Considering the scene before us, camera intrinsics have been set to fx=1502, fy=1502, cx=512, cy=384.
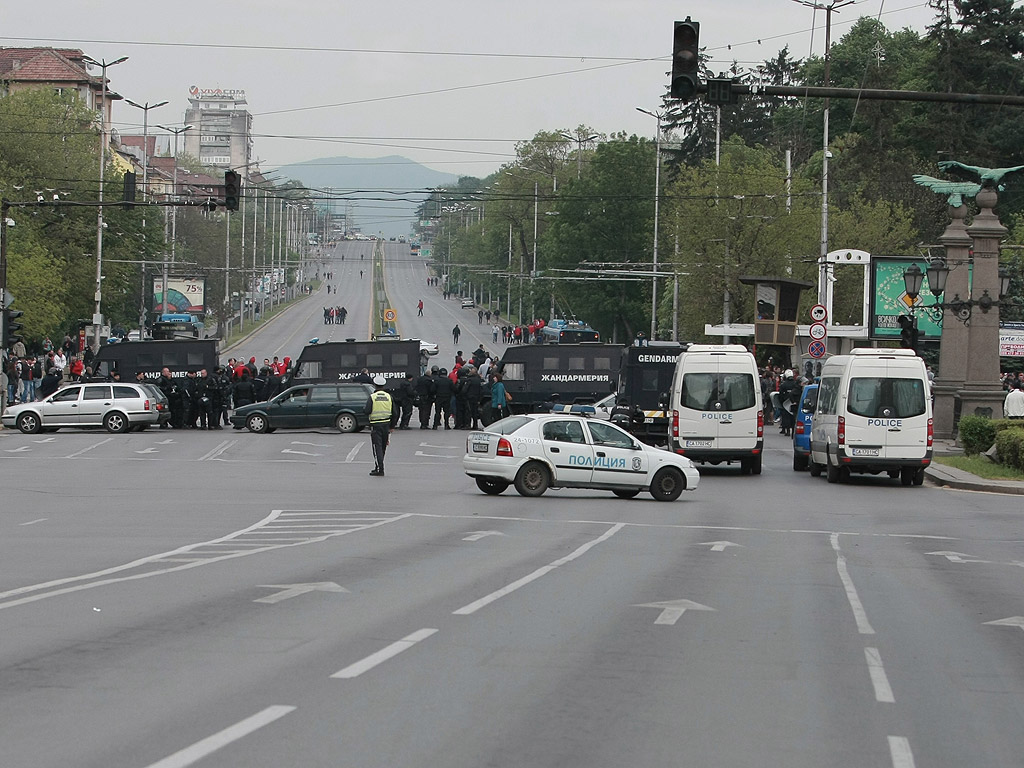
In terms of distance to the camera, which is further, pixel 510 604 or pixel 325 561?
pixel 325 561

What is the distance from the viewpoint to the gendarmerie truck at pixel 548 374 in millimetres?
53312

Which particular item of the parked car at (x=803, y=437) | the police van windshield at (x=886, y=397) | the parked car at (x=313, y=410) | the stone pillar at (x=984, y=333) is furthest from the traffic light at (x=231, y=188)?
the stone pillar at (x=984, y=333)

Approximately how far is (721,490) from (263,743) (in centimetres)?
2213

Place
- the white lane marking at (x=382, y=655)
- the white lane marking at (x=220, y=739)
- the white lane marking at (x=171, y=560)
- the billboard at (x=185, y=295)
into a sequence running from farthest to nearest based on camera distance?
the billboard at (x=185, y=295)
the white lane marking at (x=171, y=560)
the white lane marking at (x=382, y=655)
the white lane marking at (x=220, y=739)

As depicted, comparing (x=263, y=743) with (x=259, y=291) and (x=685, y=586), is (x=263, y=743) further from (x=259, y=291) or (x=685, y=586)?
(x=259, y=291)

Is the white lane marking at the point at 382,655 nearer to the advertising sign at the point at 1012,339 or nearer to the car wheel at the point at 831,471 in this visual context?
the car wheel at the point at 831,471

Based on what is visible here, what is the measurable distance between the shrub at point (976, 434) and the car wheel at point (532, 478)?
1230 cm

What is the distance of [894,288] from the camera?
5428 centimetres

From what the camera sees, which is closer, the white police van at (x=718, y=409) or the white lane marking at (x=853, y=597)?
the white lane marking at (x=853, y=597)

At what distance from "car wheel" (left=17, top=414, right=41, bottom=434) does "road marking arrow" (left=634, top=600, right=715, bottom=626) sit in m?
34.5

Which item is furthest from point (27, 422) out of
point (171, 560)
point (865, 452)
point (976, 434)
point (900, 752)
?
point (900, 752)

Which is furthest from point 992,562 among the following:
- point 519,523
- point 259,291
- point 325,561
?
point 259,291

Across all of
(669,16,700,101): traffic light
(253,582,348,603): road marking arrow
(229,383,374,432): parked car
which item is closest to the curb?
(669,16,700,101): traffic light

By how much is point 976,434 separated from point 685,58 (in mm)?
20333
